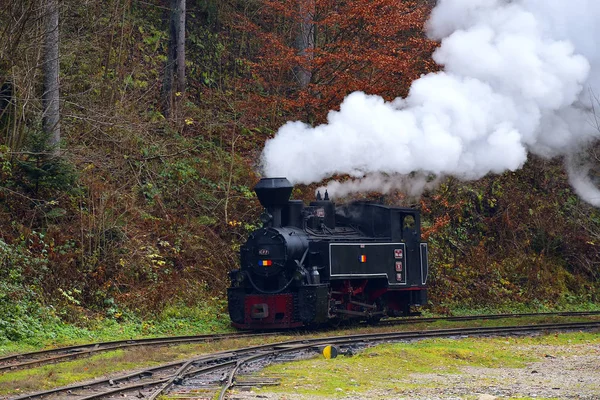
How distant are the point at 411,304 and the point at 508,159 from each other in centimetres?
405

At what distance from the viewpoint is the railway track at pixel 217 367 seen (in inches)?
367

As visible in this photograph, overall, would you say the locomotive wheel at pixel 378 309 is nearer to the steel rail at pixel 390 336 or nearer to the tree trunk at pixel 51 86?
the steel rail at pixel 390 336

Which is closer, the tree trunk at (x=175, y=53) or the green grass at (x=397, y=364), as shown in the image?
the green grass at (x=397, y=364)

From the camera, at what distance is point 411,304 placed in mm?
19188

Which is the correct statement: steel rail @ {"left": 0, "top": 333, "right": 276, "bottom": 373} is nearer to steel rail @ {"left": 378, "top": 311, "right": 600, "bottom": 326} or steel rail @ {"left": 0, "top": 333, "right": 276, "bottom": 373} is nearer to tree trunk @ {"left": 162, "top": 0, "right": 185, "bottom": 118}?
steel rail @ {"left": 378, "top": 311, "right": 600, "bottom": 326}

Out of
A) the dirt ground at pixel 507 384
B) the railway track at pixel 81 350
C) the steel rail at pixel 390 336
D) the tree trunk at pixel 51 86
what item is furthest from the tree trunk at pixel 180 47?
the dirt ground at pixel 507 384

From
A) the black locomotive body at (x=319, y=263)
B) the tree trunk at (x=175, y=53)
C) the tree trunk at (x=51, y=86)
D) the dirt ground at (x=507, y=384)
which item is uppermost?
the tree trunk at (x=175, y=53)

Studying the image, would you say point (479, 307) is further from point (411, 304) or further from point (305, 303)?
point (305, 303)

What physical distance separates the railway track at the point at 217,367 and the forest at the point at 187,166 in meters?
3.92

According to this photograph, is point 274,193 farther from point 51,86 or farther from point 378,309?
point 51,86

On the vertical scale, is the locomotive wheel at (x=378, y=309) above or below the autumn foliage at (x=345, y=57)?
below

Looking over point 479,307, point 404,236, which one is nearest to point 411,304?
point 404,236

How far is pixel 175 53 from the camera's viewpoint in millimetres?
25844

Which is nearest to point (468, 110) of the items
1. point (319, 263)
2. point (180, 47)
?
point (319, 263)
